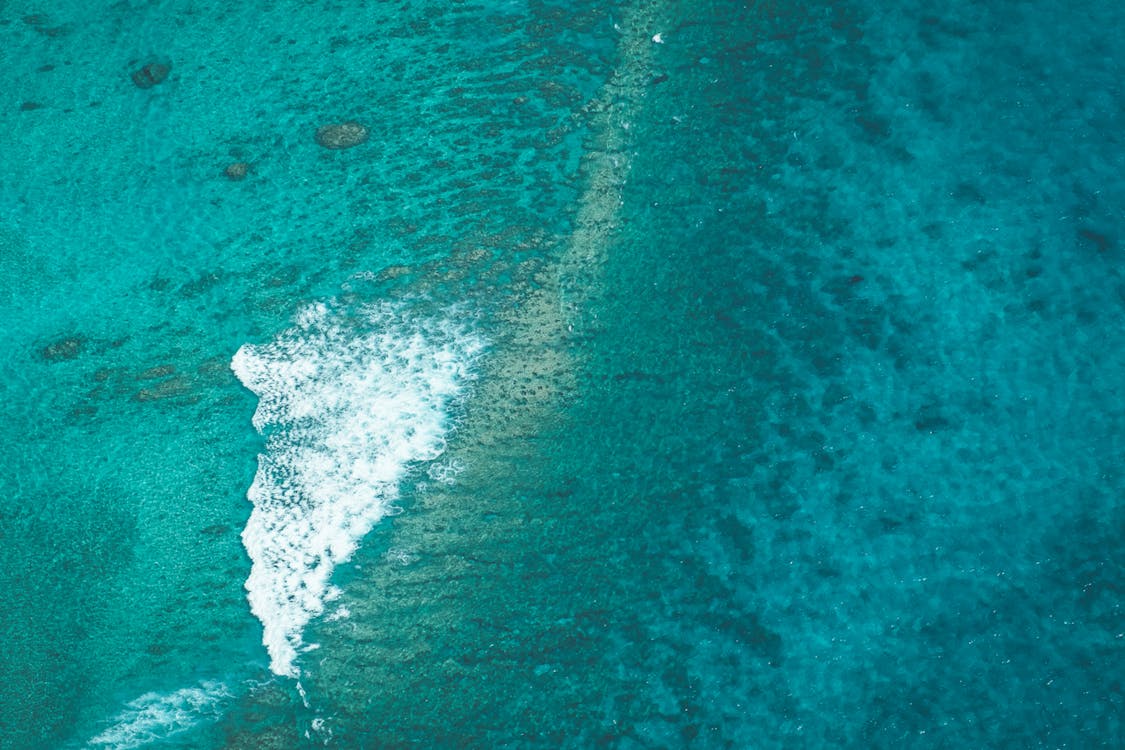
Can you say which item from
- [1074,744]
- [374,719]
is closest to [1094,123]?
[1074,744]

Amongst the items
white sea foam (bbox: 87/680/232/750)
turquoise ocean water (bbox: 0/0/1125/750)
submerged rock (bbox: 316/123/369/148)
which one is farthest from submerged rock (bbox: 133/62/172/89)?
white sea foam (bbox: 87/680/232/750)

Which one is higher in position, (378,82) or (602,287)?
(378,82)

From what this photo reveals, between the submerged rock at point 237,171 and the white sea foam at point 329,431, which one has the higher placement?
the submerged rock at point 237,171

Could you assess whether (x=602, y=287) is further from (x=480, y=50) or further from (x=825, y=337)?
(x=480, y=50)

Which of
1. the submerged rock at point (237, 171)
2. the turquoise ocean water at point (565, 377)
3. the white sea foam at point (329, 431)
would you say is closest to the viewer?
the turquoise ocean water at point (565, 377)

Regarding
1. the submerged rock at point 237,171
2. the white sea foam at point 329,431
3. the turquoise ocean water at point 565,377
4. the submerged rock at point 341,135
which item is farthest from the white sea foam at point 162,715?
the submerged rock at point 341,135

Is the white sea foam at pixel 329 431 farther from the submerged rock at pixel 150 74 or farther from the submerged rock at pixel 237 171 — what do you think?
the submerged rock at pixel 150 74

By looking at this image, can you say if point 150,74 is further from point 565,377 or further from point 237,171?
point 565,377
